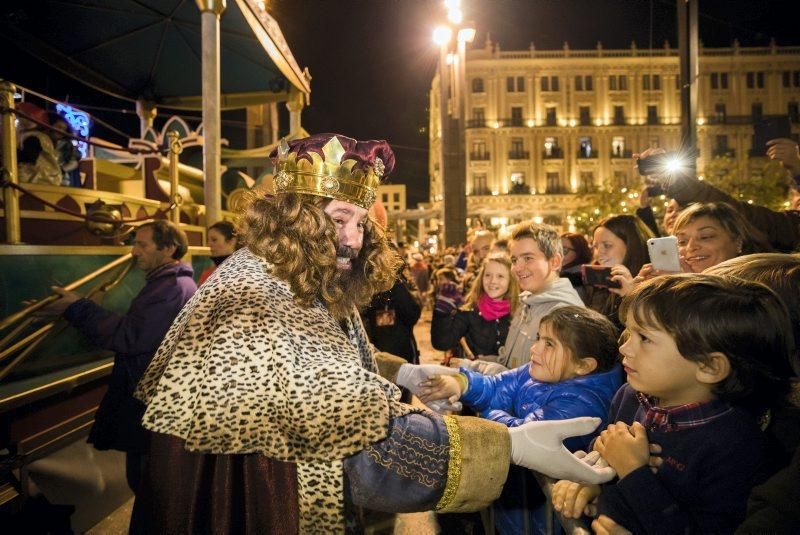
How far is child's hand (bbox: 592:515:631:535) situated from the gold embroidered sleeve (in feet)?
1.09

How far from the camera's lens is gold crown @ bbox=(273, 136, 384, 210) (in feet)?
6.35

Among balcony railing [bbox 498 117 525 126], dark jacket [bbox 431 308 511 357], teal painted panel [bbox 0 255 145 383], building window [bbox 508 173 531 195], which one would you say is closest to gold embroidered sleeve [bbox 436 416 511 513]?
dark jacket [bbox 431 308 511 357]

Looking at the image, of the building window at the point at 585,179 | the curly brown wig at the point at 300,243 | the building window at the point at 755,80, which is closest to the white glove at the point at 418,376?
the curly brown wig at the point at 300,243

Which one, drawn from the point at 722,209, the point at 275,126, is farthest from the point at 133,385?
the point at 275,126

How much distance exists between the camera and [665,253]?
2.76 m

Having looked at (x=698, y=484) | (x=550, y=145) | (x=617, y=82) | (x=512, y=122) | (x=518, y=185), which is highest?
(x=617, y=82)

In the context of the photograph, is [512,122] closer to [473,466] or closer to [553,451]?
[553,451]

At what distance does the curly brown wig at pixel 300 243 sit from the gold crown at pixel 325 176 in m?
0.05

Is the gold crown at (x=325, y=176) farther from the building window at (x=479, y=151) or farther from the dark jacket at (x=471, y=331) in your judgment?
the building window at (x=479, y=151)

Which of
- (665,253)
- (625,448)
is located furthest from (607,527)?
(665,253)

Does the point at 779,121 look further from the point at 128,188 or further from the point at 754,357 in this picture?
the point at 128,188

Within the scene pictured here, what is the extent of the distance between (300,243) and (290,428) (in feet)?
2.10

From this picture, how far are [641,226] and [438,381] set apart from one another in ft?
7.90

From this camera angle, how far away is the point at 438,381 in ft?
7.75
